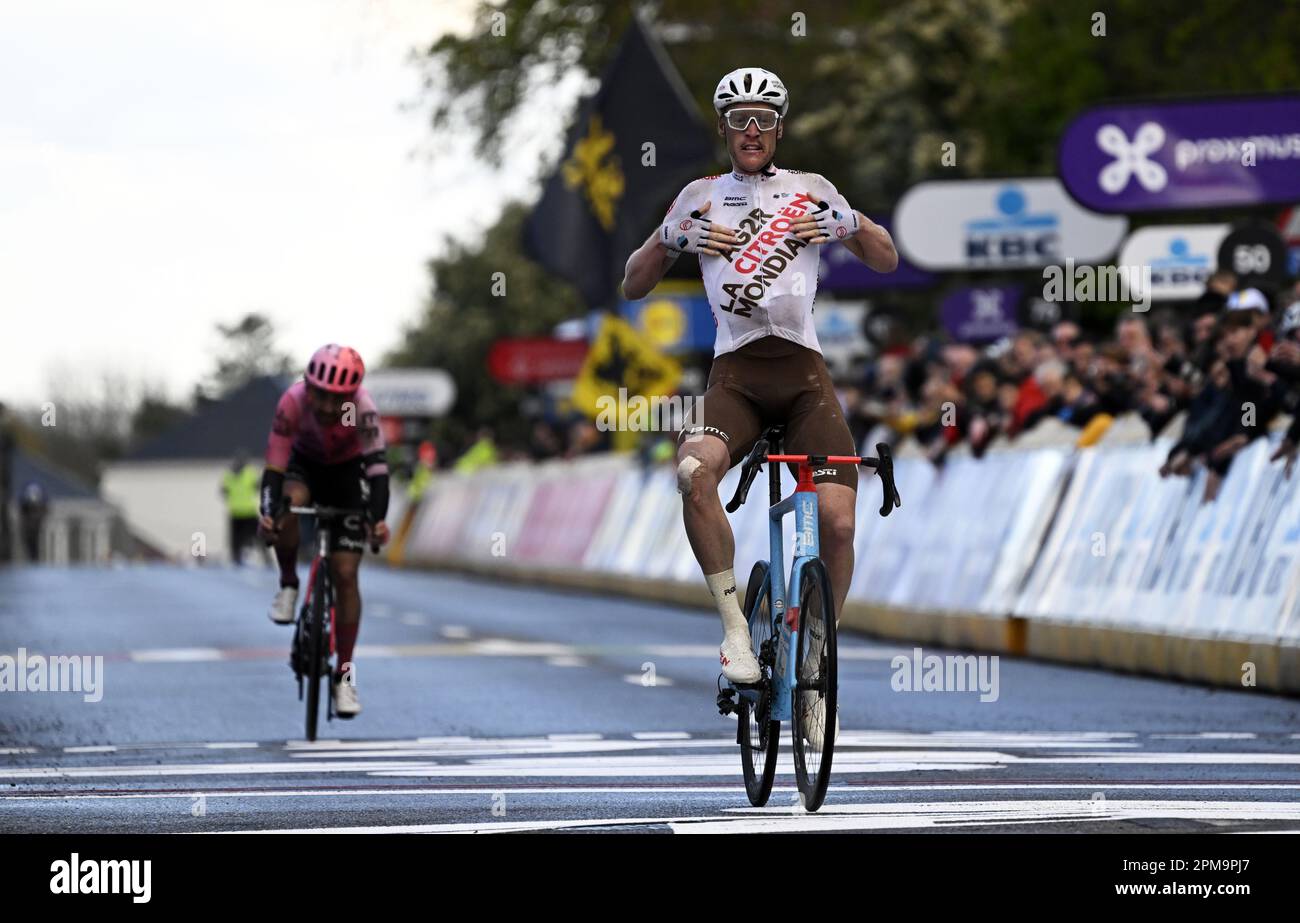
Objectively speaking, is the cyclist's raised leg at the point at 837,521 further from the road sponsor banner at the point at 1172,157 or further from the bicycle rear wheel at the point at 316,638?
the road sponsor banner at the point at 1172,157

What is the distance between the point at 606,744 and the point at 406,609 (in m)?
16.8

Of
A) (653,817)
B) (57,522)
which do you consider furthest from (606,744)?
(57,522)

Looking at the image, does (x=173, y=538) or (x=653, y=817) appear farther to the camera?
(x=173, y=538)

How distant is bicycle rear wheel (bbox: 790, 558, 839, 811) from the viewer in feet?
29.7

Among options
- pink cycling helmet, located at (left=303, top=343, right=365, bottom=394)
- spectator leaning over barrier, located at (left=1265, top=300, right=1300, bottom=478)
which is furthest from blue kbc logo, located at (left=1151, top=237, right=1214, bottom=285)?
pink cycling helmet, located at (left=303, top=343, right=365, bottom=394)

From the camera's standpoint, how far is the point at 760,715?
31.3 feet

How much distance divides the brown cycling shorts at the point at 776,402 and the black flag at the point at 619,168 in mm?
25210

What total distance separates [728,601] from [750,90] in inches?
64.6

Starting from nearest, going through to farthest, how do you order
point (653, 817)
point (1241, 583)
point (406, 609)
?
point (653, 817) < point (1241, 583) < point (406, 609)

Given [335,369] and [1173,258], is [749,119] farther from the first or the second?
[1173,258]

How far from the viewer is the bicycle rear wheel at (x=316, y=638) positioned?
44.8 ft

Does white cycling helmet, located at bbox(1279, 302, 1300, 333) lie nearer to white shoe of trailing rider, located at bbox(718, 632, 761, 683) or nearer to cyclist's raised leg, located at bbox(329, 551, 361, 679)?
cyclist's raised leg, located at bbox(329, 551, 361, 679)
